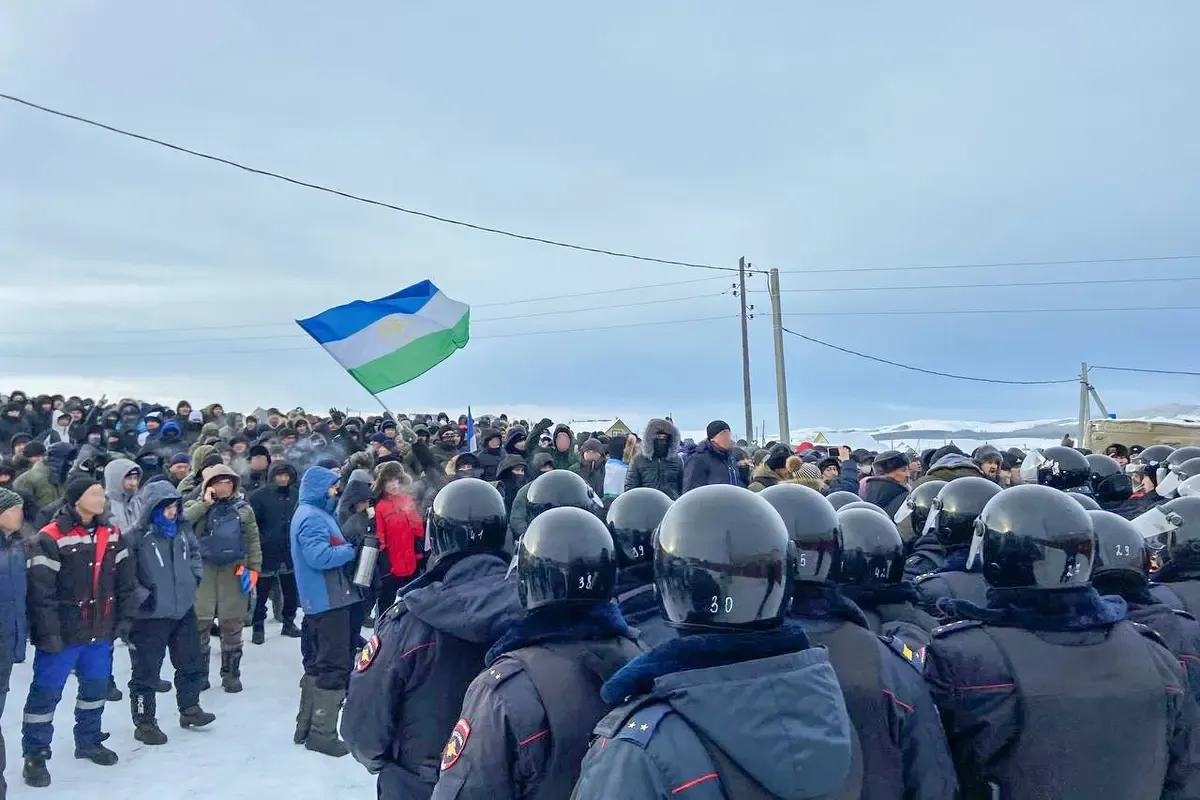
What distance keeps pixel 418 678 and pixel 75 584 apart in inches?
156

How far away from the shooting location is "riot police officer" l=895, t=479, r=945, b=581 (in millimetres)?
5188

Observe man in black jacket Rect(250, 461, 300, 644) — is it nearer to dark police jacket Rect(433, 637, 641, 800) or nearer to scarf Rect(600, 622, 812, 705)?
dark police jacket Rect(433, 637, 641, 800)

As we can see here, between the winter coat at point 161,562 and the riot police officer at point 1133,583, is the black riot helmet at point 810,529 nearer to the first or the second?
the riot police officer at point 1133,583

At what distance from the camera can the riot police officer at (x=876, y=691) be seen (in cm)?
262

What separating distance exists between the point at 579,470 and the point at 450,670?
369 inches

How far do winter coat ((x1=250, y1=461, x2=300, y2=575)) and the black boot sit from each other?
11.6ft

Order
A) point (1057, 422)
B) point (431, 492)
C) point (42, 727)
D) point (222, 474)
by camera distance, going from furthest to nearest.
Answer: point (1057, 422) < point (431, 492) < point (222, 474) < point (42, 727)

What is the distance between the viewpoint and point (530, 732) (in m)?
2.61

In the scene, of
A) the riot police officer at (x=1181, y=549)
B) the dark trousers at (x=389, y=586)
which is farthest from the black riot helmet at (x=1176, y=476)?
the dark trousers at (x=389, y=586)

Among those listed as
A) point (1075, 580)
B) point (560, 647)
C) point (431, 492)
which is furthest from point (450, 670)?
point (431, 492)

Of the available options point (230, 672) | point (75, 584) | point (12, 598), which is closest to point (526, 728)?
point (12, 598)

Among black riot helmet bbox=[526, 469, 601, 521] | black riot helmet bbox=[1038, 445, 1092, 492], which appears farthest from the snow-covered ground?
black riot helmet bbox=[1038, 445, 1092, 492]

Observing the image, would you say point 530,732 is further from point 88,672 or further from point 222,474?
point 222,474

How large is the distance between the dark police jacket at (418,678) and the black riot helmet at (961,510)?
2.51 m
